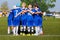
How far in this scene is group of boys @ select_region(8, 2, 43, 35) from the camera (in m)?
13.3

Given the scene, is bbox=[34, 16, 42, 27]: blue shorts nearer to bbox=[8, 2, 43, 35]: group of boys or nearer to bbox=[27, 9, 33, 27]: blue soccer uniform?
bbox=[8, 2, 43, 35]: group of boys

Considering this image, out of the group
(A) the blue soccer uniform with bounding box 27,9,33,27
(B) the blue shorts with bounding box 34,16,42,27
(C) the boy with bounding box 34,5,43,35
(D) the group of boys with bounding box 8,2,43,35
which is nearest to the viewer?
(D) the group of boys with bounding box 8,2,43,35

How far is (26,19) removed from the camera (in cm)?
1373

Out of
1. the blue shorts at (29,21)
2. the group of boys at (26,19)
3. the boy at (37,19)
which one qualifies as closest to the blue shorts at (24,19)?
the group of boys at (26,19)

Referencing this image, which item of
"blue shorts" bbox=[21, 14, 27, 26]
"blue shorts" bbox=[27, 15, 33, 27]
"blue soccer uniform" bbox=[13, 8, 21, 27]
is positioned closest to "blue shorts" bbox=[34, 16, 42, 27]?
"blue shorts" bbox=[27, 15, 33, 27]

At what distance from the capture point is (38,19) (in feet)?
45.1

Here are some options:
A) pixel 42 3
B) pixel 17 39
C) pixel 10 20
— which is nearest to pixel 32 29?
pixel 10 20

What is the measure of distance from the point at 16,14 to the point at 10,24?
897 mm

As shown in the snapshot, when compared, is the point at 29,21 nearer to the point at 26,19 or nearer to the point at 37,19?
→ the point at 26,19

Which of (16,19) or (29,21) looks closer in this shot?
(16,19)

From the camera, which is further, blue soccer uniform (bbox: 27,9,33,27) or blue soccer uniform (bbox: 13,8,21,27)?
blue soccer uniform (bbox: 27,9,33,27)

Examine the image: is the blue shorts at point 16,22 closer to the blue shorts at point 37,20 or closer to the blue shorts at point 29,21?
the blue shorts at point 29,21

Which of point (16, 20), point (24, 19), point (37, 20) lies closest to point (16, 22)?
point (16, 20)

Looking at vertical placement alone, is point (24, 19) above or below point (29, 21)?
above
